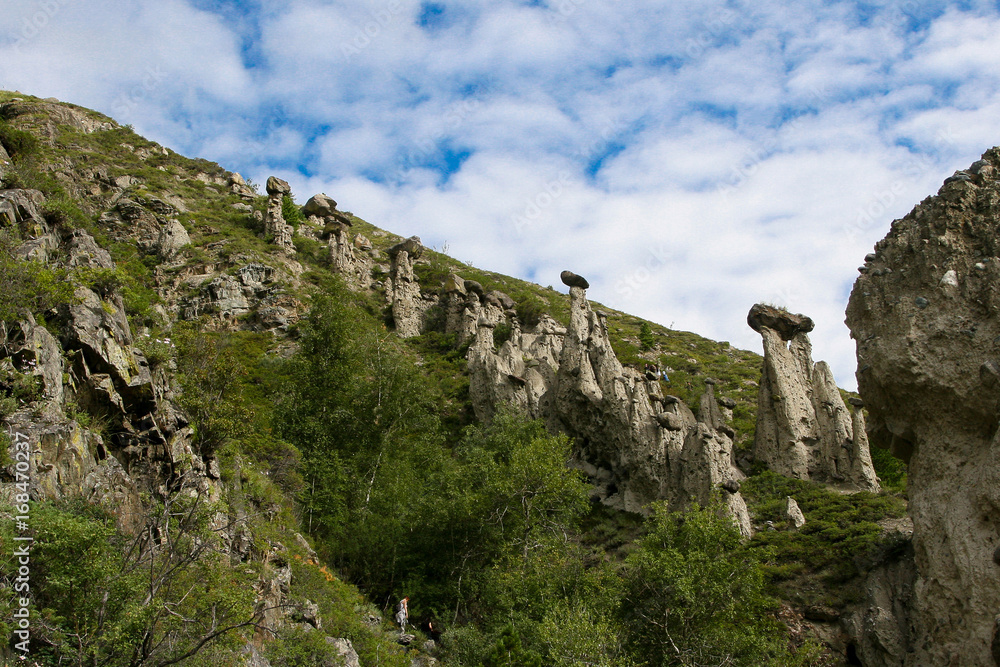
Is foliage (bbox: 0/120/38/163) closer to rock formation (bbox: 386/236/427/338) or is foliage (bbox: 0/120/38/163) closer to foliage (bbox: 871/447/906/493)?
rock formation (bbox: 386/236/427/338)

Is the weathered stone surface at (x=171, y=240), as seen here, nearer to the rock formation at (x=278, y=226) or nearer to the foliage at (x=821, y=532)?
the rock formation at (x=278, y=226)

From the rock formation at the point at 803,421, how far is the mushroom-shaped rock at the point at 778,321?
49 millimetres

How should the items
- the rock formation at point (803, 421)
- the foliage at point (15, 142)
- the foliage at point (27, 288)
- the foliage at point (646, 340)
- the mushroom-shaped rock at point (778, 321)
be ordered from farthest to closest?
the foliage at point (646, 340), the mushroom-shaped rock at point (778, 321), the foliage at point (15, 142), the rock formation at point (803, 421), the foliage at point (27, 288)

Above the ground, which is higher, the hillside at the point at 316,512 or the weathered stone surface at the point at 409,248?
the weathered stone surface at the point at 409,248

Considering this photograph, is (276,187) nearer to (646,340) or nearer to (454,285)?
(454,285)

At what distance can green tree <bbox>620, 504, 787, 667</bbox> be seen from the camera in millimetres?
17156

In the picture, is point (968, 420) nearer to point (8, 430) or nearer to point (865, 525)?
point (865, 525)

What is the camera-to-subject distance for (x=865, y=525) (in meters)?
23.2

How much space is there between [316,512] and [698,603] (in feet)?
48.2

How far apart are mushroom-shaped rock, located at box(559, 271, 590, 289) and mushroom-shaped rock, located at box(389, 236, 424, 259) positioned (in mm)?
23188

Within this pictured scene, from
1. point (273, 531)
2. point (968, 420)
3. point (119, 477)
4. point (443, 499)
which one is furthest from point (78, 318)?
point (968, 420)

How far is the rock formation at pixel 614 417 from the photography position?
2642 centimetres

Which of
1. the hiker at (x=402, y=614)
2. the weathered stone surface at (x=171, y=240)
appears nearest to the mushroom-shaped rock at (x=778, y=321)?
the hiker at (x=402, y=614)

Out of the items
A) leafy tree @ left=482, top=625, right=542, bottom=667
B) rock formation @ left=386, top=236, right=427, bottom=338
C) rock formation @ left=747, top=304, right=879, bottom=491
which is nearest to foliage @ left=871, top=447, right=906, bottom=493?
rock formation @ left=747, top=304, right=879, bottom=491
